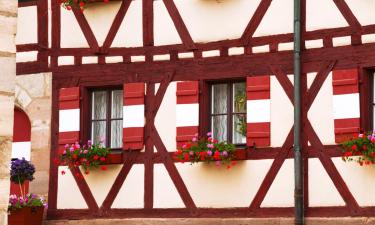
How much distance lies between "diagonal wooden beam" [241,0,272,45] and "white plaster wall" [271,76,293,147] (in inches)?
29.5

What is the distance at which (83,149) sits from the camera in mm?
17547

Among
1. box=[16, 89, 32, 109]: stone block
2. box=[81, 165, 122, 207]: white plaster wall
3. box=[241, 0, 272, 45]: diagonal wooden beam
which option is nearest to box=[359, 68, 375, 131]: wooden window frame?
box=[241, 0, 272, 45]: diagonal wooden beam

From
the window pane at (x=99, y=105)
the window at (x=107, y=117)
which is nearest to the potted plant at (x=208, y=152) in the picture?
the window at (x=107, y=117)

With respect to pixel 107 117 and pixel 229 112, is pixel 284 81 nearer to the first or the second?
pixel 229 112

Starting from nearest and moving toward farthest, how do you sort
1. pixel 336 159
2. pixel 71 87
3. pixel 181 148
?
1. pixel 336 159
2. pixel 181 148
3. pixel 71 87

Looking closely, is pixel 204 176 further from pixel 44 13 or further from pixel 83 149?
pixel 44 13

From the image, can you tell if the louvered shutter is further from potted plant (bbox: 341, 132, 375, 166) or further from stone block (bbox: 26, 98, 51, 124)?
stone block (bbox: 26, 98, 51, 124)

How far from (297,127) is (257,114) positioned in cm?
66

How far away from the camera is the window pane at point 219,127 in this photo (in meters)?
16.9

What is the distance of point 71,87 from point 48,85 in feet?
1.57

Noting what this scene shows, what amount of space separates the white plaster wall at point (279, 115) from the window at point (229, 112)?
551 millimetres

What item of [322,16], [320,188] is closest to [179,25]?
[322,16]

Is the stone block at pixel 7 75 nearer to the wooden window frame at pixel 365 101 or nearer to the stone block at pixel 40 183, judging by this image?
the wooden window frame at pixel 365 101

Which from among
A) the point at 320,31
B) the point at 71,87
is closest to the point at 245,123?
the point at 320,31
